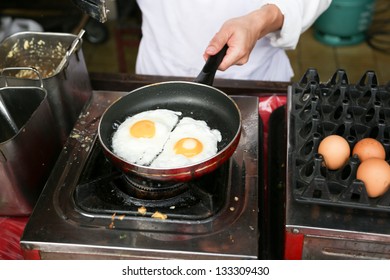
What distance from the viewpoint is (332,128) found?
1.40m

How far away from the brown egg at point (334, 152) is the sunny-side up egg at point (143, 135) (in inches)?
18.5

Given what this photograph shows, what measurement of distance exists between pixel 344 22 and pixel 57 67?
3441mm

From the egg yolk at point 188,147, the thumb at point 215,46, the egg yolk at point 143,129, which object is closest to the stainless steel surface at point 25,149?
the egg yolk at point 143,129

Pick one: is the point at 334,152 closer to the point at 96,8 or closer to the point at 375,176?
the point at 375,176

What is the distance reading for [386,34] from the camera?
470cm

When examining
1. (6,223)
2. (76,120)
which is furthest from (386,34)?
(6,223)

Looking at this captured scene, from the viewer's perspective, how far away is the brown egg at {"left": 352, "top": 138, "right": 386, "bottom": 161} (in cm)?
128

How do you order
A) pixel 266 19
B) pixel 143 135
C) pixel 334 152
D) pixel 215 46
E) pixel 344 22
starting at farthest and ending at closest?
pixel 344 22 < pixel 266 19 < pixel 215 46 < pixel 143 135 < pixel 334 152

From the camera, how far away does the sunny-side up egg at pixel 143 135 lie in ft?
4.38

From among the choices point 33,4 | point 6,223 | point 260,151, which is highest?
point 260,151

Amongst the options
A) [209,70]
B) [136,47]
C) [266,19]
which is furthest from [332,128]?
[136,47]

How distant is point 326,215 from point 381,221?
0.14 meters

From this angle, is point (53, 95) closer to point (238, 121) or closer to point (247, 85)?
point (238, 121)

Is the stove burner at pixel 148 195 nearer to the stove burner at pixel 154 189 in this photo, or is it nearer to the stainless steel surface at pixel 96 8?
the stove burner at pixel 154 189
